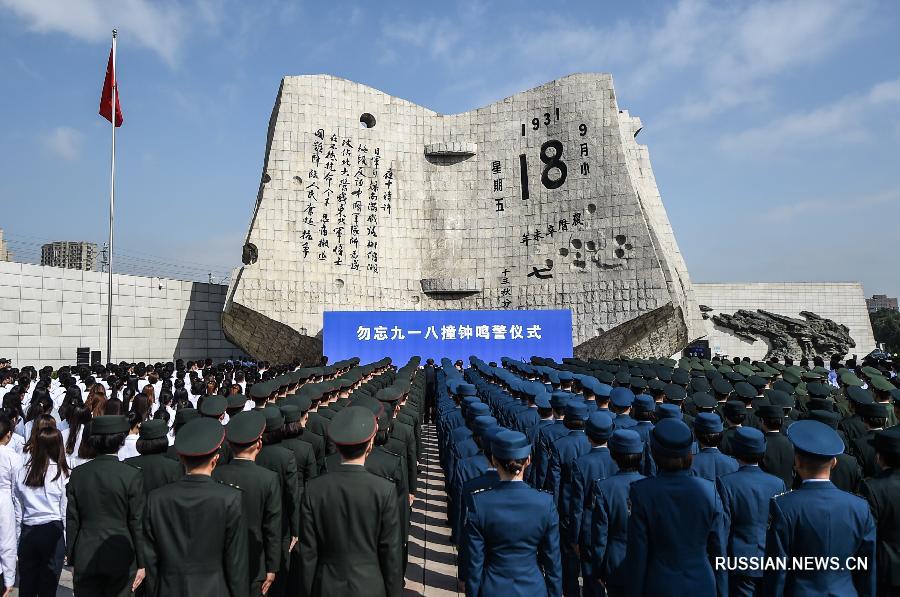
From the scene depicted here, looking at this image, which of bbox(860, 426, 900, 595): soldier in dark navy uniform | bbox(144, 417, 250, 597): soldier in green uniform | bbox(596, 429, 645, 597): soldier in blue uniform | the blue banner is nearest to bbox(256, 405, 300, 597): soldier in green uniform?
bbox(144, 417, 250, 597): soldier in green uniform

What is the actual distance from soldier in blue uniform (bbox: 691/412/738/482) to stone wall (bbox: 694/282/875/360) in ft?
112

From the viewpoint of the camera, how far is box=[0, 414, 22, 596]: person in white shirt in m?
3.95

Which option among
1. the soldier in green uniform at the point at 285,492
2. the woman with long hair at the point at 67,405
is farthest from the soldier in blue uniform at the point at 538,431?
the woman with long hair at the point at 67,405

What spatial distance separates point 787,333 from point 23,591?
3783cm

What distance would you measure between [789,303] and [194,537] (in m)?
39.5

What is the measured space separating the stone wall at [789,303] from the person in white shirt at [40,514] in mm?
35951

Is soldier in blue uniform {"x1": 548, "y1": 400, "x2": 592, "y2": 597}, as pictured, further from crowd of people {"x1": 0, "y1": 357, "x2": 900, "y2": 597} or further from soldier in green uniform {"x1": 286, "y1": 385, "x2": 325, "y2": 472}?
soldier in green uniform {"x1": 286, "y1": 385, "x2": 325, "y2": 472}

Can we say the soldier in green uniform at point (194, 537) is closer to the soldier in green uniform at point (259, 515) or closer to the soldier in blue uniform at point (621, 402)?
the soldier in green uniform at point (259, 515)

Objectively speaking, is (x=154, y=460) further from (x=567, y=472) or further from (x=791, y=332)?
(x=791, y=332)

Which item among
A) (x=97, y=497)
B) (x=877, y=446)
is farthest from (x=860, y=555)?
(x=97, y=497)

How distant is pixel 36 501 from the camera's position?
13.7 feet

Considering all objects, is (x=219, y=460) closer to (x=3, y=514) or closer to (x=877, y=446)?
(x=3, y=514)

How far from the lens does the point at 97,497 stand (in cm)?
362

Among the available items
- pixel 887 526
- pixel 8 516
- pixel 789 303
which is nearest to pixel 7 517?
pixel 8 516
